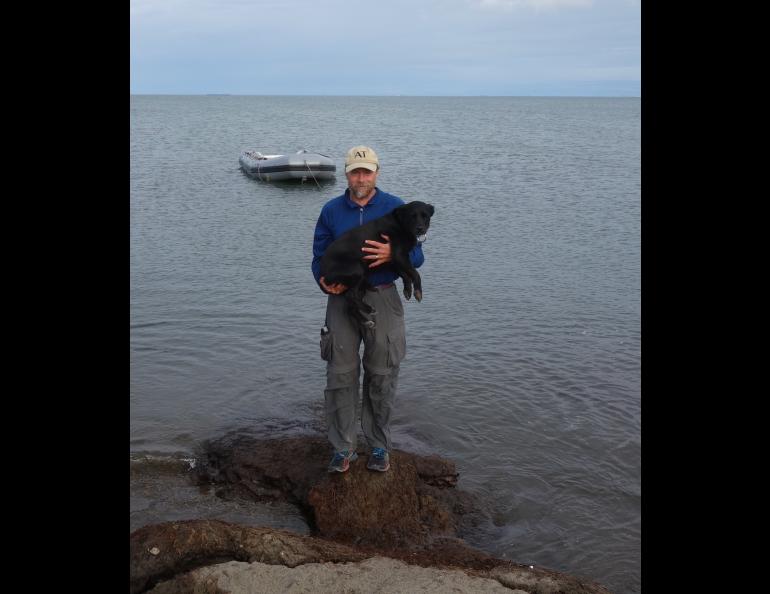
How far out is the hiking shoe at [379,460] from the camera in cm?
471

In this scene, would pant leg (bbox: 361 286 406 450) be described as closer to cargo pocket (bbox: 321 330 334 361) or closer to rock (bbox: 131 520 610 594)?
cargo pocket (bbox: 321 330 334 361)

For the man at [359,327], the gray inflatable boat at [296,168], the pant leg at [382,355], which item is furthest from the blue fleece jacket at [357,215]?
the gray inflatable boat at [296,168]

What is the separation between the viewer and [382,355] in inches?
175

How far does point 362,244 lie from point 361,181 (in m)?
0.35

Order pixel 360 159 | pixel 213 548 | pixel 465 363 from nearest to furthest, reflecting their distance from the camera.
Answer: pixel 213 548, pixel 360 159, pixel 465 363

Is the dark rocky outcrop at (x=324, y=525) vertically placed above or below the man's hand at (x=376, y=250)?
below

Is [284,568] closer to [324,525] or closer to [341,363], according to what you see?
[324,525]

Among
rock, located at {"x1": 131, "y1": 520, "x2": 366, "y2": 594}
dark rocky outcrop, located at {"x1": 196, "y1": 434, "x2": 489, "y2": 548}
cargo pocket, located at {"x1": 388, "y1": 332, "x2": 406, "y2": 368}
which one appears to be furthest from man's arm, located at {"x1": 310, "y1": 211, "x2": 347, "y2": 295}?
rock, located at {"x1": 131, "y1": 520, "x2": 366, "y2": 594}

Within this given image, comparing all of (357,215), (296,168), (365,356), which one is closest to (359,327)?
→ (365,356)

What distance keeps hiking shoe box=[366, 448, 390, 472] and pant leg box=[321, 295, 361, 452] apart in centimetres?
26

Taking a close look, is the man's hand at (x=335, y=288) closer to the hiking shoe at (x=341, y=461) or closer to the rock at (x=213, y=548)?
the hiking shoe at (x=341, y=461)
